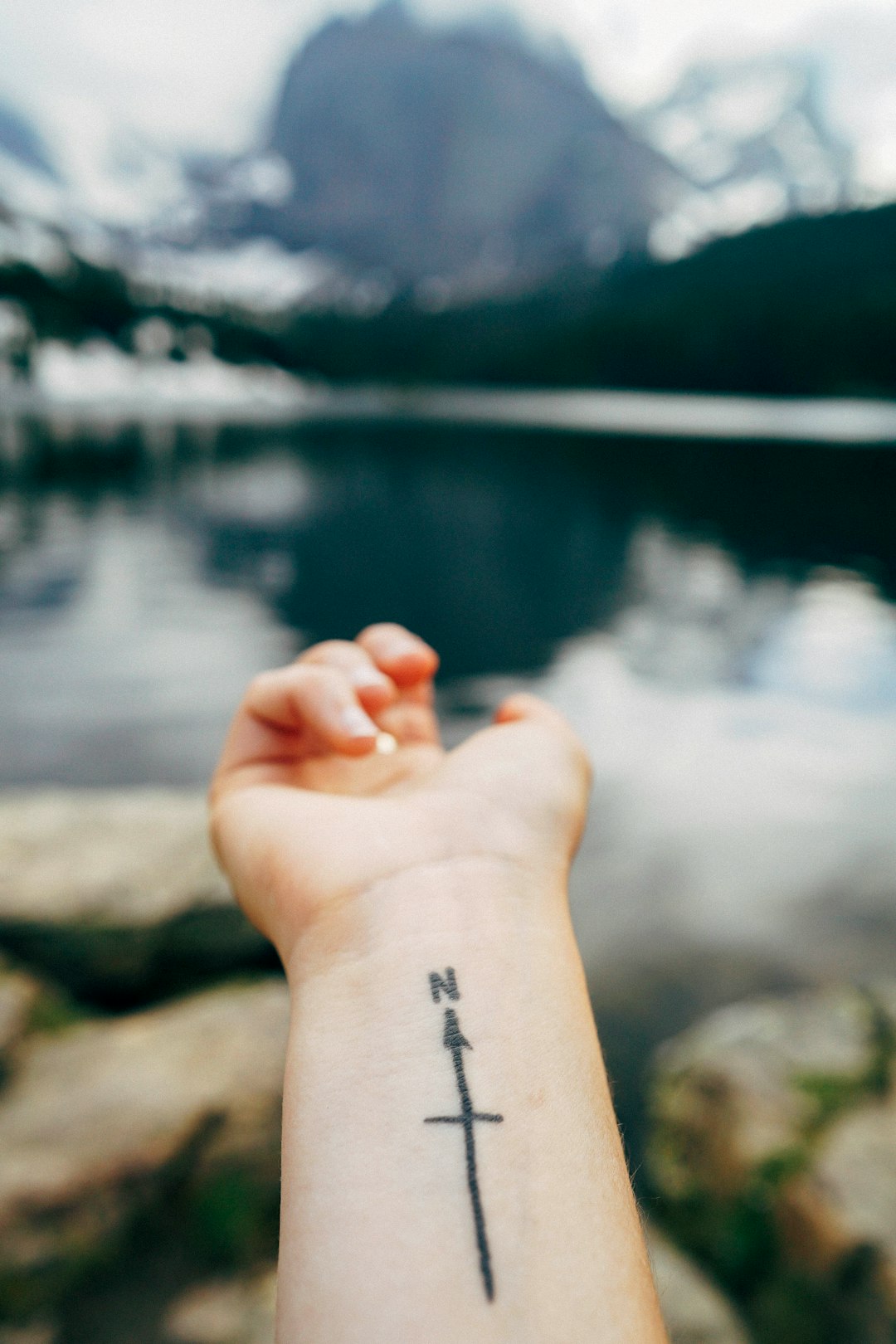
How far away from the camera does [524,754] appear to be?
2812 millimetres

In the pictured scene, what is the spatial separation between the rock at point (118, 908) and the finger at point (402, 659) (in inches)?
86.0

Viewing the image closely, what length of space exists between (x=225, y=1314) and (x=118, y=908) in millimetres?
2024

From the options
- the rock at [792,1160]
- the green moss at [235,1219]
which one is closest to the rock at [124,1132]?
the green moss at [235,1219]

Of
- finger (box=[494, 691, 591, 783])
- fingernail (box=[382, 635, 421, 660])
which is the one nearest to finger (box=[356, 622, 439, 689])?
fingernail (box=[382, 635, 421, 660])

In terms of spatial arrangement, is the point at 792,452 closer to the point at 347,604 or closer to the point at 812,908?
the point at 347,604

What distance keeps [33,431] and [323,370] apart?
4062 inches

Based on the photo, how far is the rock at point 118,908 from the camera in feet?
13.5

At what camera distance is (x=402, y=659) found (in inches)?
116

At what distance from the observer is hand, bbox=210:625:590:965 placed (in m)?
2.28

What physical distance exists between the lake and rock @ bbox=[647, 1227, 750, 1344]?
1982 millimetres

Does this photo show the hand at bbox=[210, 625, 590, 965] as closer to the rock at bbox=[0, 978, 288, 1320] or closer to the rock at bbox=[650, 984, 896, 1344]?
the rock at bbox=[0, 978, 288, 1320]

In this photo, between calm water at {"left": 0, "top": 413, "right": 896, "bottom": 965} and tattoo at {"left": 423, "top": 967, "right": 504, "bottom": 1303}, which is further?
calm water at {"left": 0, "top": 413, "right": 896, "bottom": 965}

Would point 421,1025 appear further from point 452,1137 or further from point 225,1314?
point 225,1314

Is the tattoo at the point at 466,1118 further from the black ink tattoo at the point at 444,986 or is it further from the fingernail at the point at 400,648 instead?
the fingernail at the point at 400,648
